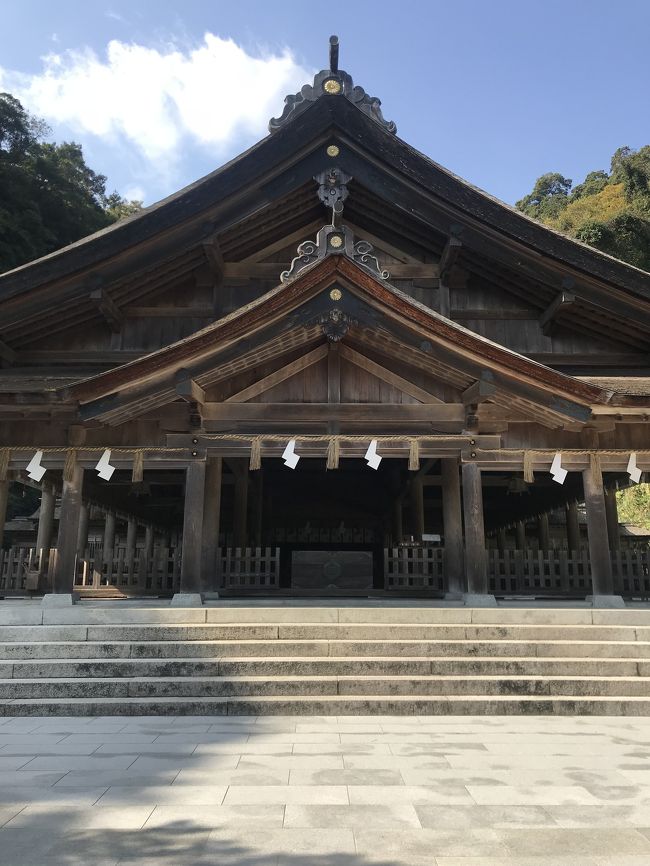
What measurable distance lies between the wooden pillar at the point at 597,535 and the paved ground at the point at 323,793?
13.1ft

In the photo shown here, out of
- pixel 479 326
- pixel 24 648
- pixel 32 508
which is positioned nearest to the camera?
pixel 24 648

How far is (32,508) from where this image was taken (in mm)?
35781

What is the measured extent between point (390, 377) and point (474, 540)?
9.94 feet

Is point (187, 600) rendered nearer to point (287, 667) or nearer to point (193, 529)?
point (193, 529)

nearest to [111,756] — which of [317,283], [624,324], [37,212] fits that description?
[317,283]

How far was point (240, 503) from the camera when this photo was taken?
13227 millimetres

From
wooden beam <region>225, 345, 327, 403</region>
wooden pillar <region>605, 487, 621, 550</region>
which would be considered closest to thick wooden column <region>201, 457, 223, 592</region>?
A: wooden beam <region>225, 345, 327, 403</region>

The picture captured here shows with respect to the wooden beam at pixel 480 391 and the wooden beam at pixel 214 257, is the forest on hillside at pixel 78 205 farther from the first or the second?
the wooden beam at pixel 480 391

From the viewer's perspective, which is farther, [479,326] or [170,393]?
[479,326]

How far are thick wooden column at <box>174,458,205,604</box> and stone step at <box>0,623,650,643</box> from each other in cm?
164

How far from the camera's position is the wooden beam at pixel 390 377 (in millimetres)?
9875

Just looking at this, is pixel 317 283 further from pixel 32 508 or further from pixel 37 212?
pixel 37 212

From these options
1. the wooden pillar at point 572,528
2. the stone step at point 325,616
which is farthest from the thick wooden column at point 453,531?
the wooden pillar at point 572,528

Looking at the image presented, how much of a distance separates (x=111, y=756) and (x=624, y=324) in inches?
428
